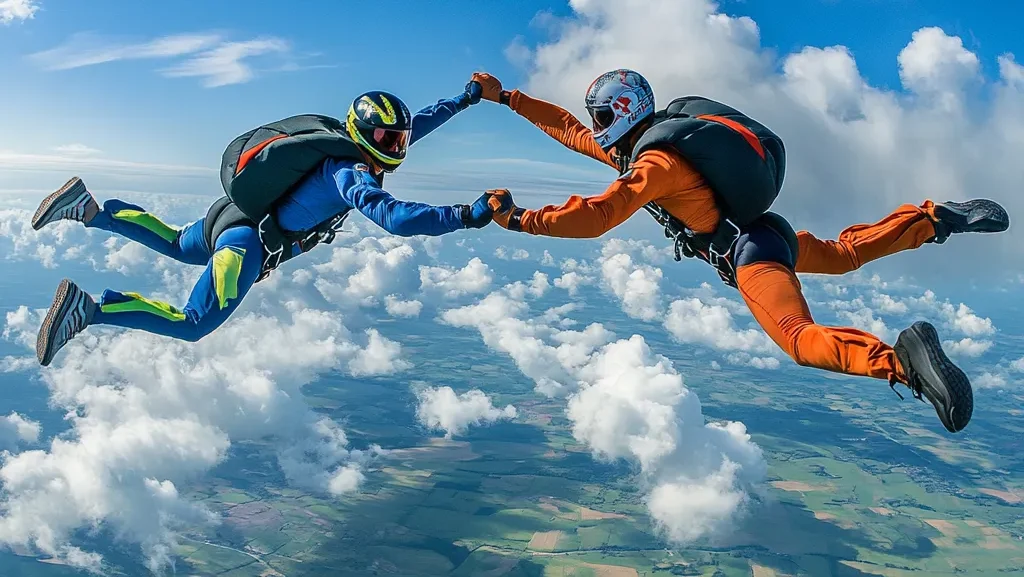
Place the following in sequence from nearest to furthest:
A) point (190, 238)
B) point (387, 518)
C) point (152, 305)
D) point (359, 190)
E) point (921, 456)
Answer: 1. point (359, 190)
2. point (152, 305)
3. point (190, 238)
4. point (387, 518)
5. point (921, 456)

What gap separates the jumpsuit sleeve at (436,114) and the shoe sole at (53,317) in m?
3.90

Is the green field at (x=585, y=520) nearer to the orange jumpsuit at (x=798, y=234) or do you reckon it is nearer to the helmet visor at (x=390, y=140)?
the orange jumpsuit at (x=798, y=234)

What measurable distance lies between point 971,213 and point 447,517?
491ft

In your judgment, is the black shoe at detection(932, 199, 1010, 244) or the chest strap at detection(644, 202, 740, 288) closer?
the chest strap at detection(644, 202, 740, 288)

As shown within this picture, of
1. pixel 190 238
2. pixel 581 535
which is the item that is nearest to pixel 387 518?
pixel 581 535

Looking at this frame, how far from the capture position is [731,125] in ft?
19.5

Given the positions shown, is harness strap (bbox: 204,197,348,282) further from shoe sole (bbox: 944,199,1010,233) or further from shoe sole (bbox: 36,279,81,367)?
shoe sole (bbox: 944,199,1010,233)

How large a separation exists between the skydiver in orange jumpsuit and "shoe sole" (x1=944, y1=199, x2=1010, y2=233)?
10mm

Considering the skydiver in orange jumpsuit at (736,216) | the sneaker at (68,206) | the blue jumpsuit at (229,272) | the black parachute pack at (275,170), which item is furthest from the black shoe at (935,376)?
the sneaker at (68,206)

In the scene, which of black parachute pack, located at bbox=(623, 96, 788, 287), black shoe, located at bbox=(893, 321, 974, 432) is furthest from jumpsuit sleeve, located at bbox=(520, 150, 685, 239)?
black shoe, located at bbox=(893, 321, 974, 432)

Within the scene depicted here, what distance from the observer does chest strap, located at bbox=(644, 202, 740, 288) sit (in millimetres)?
6227

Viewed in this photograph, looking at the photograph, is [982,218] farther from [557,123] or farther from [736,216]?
[557,123]

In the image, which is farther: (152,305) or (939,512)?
(939,512)

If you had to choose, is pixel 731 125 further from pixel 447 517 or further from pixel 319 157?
pixel 447 517
